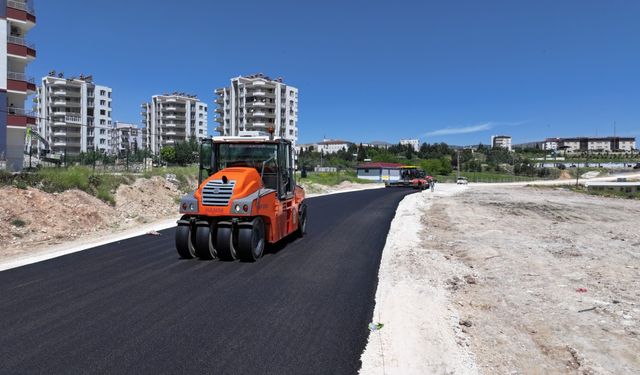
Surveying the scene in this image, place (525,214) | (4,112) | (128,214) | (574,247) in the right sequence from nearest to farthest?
(574,247) < (128,214) < (525,214) < (4,112)

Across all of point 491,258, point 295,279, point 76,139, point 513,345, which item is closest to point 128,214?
point 295,279

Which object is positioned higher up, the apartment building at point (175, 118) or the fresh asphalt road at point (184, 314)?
the apartment building at point (175, 118)

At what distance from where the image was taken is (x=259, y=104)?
8762 centimetres

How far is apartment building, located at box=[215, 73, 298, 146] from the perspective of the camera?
8844 cm

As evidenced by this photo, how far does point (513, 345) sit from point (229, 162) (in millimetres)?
6973

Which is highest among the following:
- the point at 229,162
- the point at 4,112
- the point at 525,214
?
the point at 4,112

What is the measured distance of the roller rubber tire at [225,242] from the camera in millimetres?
8398

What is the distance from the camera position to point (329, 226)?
47.5ft

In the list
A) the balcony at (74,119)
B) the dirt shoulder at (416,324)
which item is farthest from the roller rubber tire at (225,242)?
the balcony at (74,119)

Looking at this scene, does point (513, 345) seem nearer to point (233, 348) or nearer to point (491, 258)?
point (233, 348)

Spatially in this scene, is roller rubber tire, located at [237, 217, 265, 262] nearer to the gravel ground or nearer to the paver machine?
the paver machine

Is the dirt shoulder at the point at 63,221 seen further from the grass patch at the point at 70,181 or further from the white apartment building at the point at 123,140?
the white apartment building at the point at 123,140

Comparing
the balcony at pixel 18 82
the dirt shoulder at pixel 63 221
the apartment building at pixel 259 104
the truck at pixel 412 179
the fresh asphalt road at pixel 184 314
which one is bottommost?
the fresh asphalt road at pixel 184 314

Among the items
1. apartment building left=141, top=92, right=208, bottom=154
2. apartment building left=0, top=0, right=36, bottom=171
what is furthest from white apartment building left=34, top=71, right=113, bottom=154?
apartment building left=0, top=0, right=36, bottom=171
